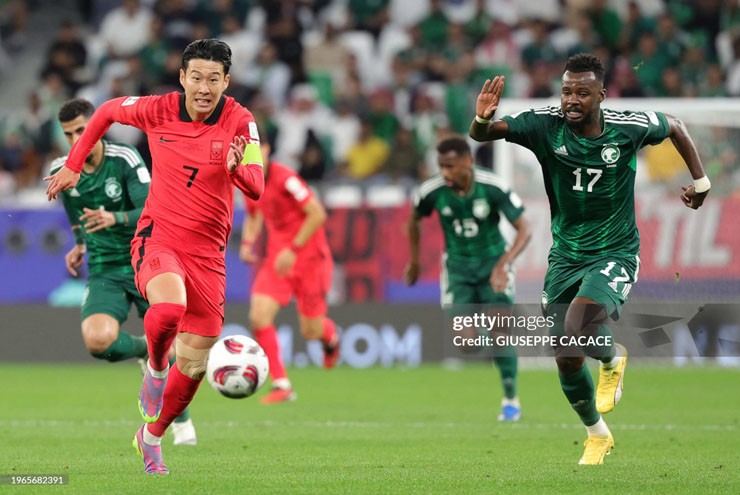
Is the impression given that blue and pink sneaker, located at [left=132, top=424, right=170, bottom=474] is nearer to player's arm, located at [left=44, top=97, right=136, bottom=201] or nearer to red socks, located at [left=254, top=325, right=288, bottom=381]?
player's arm, located at [left=44, top=97, right=136, bottom=201]

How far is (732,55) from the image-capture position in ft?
68.2

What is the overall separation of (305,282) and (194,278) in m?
6.54

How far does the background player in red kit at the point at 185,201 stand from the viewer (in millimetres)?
7766

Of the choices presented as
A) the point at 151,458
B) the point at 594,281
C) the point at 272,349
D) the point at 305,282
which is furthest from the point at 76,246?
the point at 305,282

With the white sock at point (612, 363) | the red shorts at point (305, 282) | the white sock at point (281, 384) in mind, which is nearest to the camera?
the white sock at point (612, 363)

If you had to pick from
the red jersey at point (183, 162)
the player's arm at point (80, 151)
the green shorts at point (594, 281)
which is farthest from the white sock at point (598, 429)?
the player's arm at point (80, 151)

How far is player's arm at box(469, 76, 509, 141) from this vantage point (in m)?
7.74

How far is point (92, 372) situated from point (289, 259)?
5121mm

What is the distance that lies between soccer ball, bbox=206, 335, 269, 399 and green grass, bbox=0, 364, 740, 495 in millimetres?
439

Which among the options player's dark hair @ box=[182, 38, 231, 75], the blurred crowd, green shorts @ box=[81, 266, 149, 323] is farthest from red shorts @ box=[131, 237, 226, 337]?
the blurred crowd

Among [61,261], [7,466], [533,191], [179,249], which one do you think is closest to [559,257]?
[179,249]

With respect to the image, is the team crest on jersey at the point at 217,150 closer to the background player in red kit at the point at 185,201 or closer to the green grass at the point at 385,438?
the background player in red kit at the point at 185,201

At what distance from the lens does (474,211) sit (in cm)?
1232

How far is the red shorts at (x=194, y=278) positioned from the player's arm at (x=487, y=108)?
1.76m
